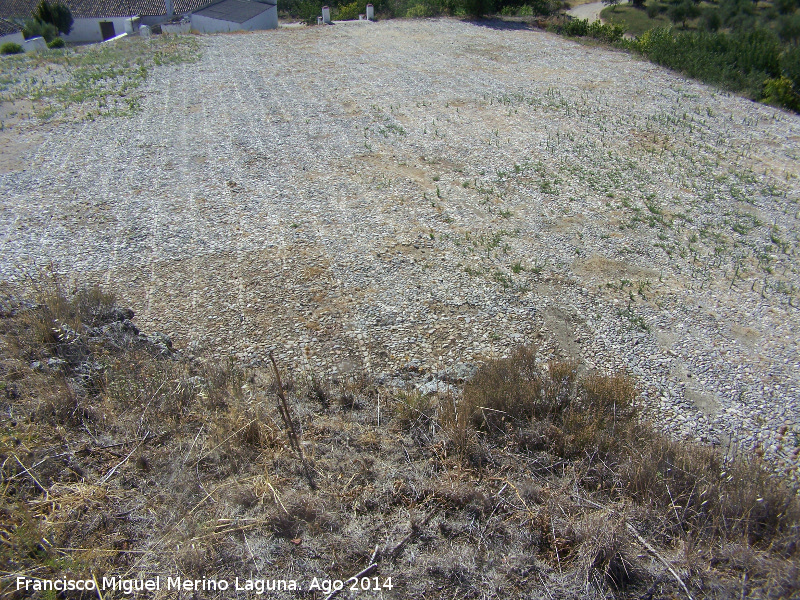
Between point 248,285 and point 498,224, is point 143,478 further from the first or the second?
point 498,224

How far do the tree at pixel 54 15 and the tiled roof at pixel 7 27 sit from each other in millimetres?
1737

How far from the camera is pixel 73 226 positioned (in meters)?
8.72

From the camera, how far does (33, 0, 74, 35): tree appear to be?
38.3 metres

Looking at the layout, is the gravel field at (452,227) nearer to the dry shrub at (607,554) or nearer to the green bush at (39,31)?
the dry shrub at (607,554)

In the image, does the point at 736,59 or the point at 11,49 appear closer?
the point at 736,59

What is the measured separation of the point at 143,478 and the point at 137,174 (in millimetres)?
8209

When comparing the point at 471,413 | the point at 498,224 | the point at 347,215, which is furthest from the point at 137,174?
the point at 471,413

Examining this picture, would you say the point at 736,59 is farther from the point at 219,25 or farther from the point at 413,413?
the point at 219,25

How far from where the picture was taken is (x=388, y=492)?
3959 mm

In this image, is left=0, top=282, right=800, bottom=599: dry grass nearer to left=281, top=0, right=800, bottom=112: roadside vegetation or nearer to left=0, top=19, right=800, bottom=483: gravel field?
left=0, top=19, right=800, bottom=483: gravel field

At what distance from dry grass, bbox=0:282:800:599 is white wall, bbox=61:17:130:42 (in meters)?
46.3

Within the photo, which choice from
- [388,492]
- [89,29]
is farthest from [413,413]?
[89,29]

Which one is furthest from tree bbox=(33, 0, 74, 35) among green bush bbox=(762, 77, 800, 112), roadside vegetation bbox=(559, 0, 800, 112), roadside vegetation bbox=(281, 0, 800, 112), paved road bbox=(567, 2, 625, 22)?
green bush bbox=(762, 77, 800, 112)

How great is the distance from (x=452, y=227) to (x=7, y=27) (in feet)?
155
